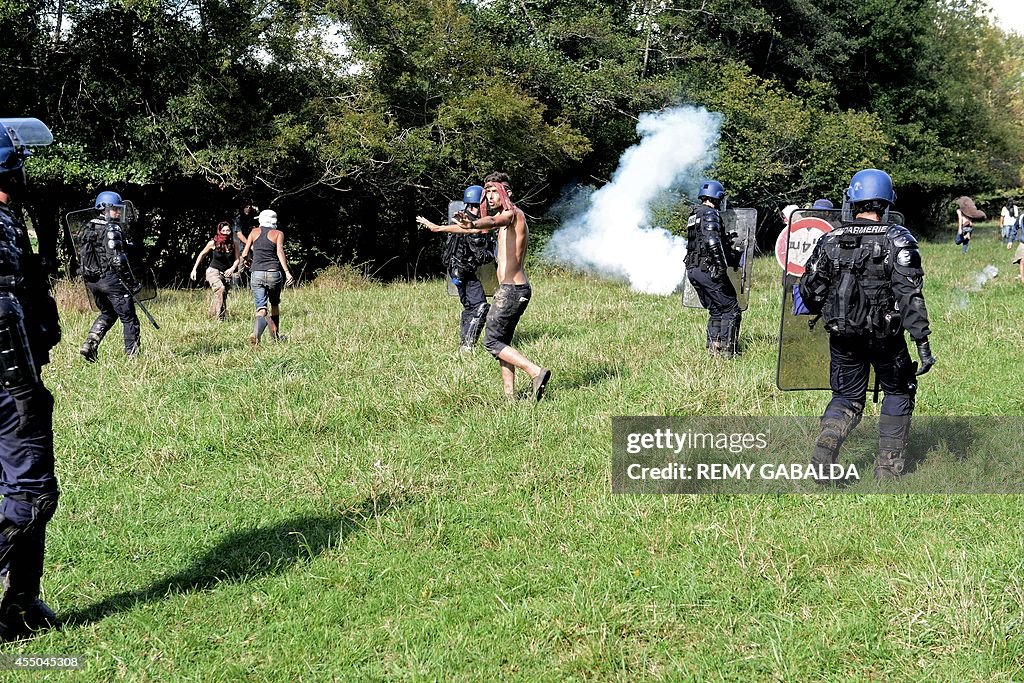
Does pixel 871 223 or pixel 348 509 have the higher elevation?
pixel 871 223

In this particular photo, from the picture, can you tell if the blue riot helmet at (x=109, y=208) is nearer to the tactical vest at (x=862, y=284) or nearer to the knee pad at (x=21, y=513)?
the knee pad at (x=21, y=513)

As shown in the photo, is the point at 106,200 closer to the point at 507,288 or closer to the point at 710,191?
the point at 507,288

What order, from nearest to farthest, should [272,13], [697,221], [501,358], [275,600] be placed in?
[275,600]
[501,358]
[697,221]
[272,13]

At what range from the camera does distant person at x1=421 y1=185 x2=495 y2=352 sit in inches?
403

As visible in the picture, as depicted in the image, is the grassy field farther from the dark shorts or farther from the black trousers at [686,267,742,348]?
the black trousers at [686,267,742,348]

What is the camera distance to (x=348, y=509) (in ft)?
16.7

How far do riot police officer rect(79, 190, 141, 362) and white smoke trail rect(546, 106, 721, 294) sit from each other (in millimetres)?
9675

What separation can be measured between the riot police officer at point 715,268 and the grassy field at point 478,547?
3.72 feet

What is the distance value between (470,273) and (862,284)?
5.85 metres

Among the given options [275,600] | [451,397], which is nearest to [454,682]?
[275,600]

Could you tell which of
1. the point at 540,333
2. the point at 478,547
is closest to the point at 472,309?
the point at 540,333

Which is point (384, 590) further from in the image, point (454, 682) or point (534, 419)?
point (534, 419)

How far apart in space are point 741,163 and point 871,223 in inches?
835
